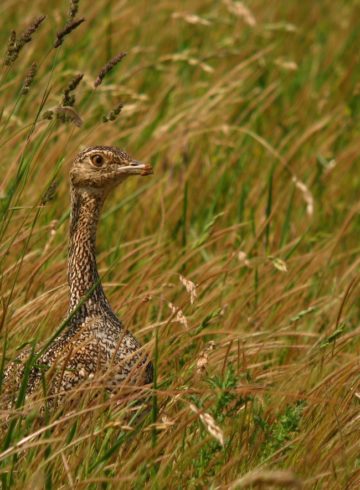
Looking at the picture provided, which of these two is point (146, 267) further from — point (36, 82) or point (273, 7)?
point (273, 7)

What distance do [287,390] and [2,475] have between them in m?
1.23

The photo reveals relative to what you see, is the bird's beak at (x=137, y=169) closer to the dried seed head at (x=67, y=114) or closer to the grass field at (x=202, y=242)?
the grass field at (x=202, y=242)

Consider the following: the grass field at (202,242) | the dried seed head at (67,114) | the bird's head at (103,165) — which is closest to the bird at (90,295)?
the bird's head at (103,165)

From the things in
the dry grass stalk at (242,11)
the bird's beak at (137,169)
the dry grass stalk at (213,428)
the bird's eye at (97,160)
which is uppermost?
the dry grass stalk at (242,11)

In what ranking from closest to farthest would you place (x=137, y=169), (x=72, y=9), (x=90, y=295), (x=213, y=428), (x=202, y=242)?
(x=213, y=428) < (x=72, y=9) < (x=90, y=295) < (x=137, y=169) < (x=202, y=242)

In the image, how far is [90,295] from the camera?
4.84 meters

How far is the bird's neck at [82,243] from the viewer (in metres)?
4.95

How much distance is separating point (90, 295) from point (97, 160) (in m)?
0.50

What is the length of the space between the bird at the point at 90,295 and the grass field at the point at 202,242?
103mm

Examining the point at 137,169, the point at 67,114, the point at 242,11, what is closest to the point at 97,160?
the point at 137,169

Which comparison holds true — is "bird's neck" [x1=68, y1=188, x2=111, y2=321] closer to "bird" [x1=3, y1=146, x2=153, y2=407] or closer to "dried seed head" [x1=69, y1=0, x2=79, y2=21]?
"bird" [x1=3, y1=146, x2=153, y2=407]

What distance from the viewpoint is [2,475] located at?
3.81 metres

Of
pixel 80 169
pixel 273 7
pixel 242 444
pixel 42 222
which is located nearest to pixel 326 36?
pixel 273 7

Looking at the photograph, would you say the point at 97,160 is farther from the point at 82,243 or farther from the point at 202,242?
the point at 202,242
